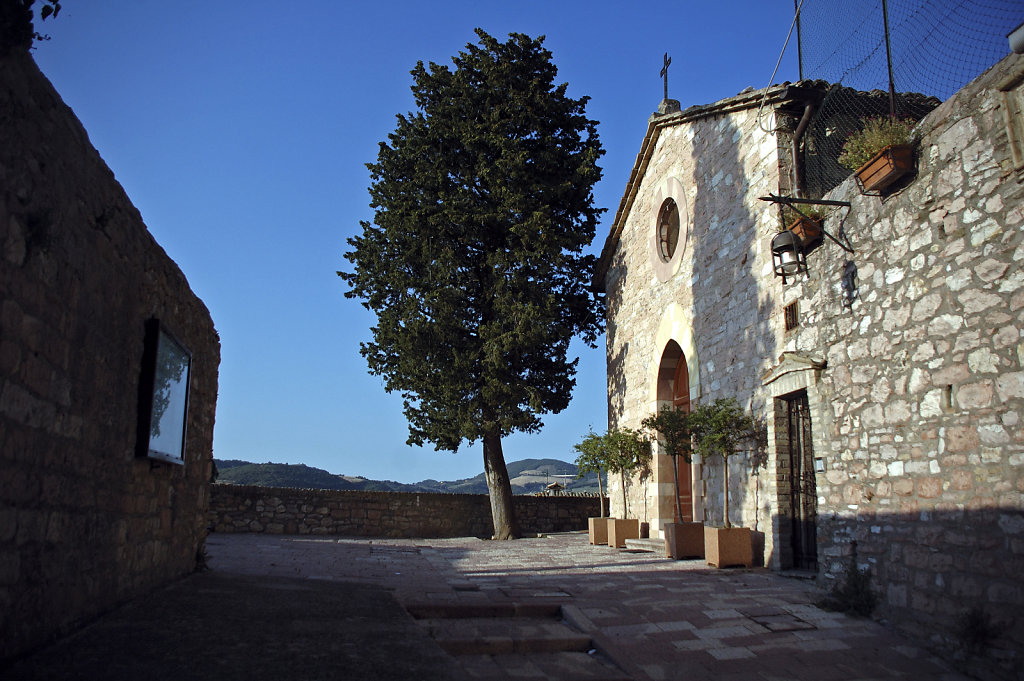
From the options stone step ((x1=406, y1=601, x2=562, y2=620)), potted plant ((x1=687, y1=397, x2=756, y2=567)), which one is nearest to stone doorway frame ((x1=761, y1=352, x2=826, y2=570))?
potted plant ((x1=687, y1=397, x2=756, y2=567))

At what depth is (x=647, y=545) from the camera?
37.9 feet

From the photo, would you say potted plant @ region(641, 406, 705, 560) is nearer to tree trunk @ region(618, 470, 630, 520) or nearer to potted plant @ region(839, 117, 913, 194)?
tree trunk @ region(618, 470, 630, 520)

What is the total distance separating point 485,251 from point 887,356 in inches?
431

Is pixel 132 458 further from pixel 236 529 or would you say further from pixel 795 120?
pixel 236 529

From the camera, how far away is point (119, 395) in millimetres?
4809

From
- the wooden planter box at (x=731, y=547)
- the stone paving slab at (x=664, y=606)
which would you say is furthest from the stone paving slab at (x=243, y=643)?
the wooden planter box at (x=731, y=547)

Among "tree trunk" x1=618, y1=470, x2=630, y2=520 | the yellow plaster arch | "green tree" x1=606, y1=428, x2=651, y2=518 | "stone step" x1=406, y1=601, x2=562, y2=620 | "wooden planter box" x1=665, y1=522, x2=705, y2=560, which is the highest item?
the yellow plaster arch

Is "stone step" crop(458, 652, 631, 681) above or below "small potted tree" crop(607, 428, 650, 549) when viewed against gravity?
below

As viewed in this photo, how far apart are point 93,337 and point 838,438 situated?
19.9ft

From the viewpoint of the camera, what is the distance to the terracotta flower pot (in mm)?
7453

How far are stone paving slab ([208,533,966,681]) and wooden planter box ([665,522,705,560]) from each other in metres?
0.25

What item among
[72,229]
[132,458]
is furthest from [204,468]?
[72,229]

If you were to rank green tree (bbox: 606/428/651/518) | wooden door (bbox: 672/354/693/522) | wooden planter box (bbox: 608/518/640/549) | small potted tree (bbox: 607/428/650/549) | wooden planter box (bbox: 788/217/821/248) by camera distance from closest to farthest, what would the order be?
wooden planter box (bbox: 788/217/821/248) < wooden planter box (bbox: 608/518/640/549) < small potted tree (bbox: 607/428/650/549) < wooden door (bbox: 672/354/693/522) < green tree (bbox: 606/428/651/518)

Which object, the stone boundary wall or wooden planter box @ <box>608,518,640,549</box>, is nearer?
wooden planter box @ <box>608,518,640,549</box>
